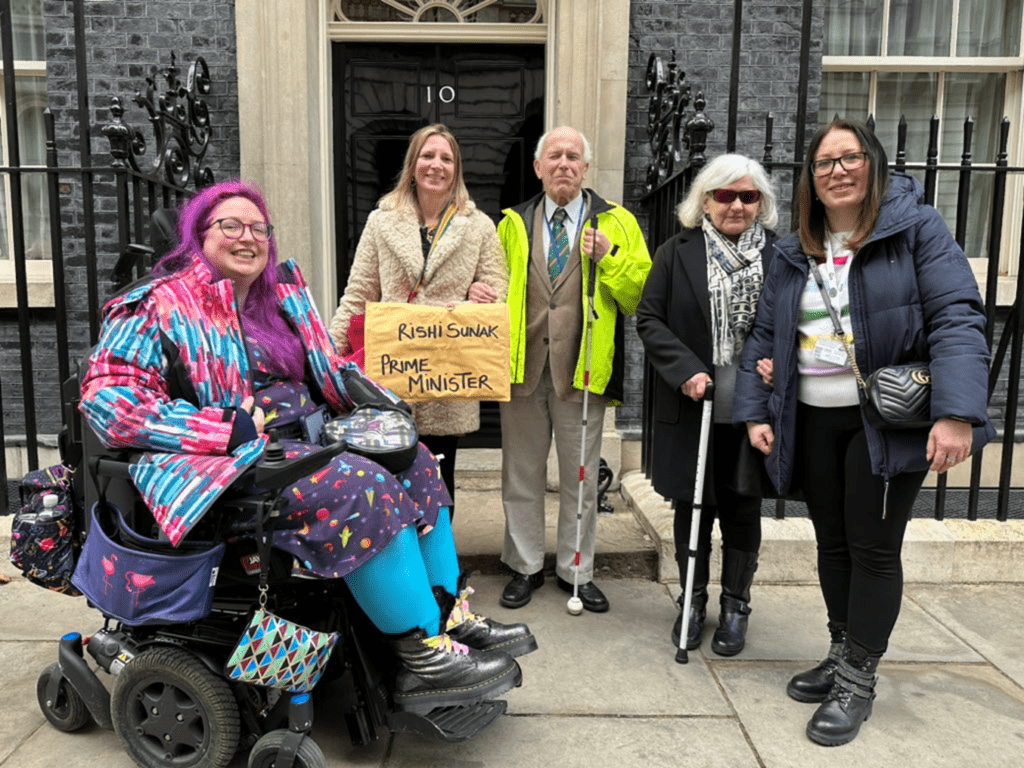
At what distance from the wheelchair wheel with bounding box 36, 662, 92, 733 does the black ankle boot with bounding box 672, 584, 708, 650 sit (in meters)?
2.08

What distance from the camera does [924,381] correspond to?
2410 millimetres

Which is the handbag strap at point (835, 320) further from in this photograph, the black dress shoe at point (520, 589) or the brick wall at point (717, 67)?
the brick wall at point (717, 67)

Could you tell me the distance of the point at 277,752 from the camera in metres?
2.17

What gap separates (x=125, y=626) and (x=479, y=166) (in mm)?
3760

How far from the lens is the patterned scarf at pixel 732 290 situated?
9.88ft

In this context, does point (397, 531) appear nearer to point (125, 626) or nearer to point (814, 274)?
point (125, 626)

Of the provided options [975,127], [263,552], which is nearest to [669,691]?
[263,552]

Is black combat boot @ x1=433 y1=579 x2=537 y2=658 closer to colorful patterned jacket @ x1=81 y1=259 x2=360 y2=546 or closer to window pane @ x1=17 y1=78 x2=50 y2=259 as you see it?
colorful patterned jacket @ x1=81 y1=259 x2=360 y2=546

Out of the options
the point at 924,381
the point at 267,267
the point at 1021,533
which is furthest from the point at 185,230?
the point at 1021,533

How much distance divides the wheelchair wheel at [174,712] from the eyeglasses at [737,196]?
230cm

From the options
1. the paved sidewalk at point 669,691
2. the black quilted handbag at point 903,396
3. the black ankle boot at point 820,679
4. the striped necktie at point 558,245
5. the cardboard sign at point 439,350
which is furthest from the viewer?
the striped necktie at point 558,245

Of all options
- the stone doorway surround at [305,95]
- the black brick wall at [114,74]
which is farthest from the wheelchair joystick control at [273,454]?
the black brick wall at [114,74]

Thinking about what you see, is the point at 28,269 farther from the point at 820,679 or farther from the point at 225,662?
the point at 820,679

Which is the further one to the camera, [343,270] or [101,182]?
[343,270]
